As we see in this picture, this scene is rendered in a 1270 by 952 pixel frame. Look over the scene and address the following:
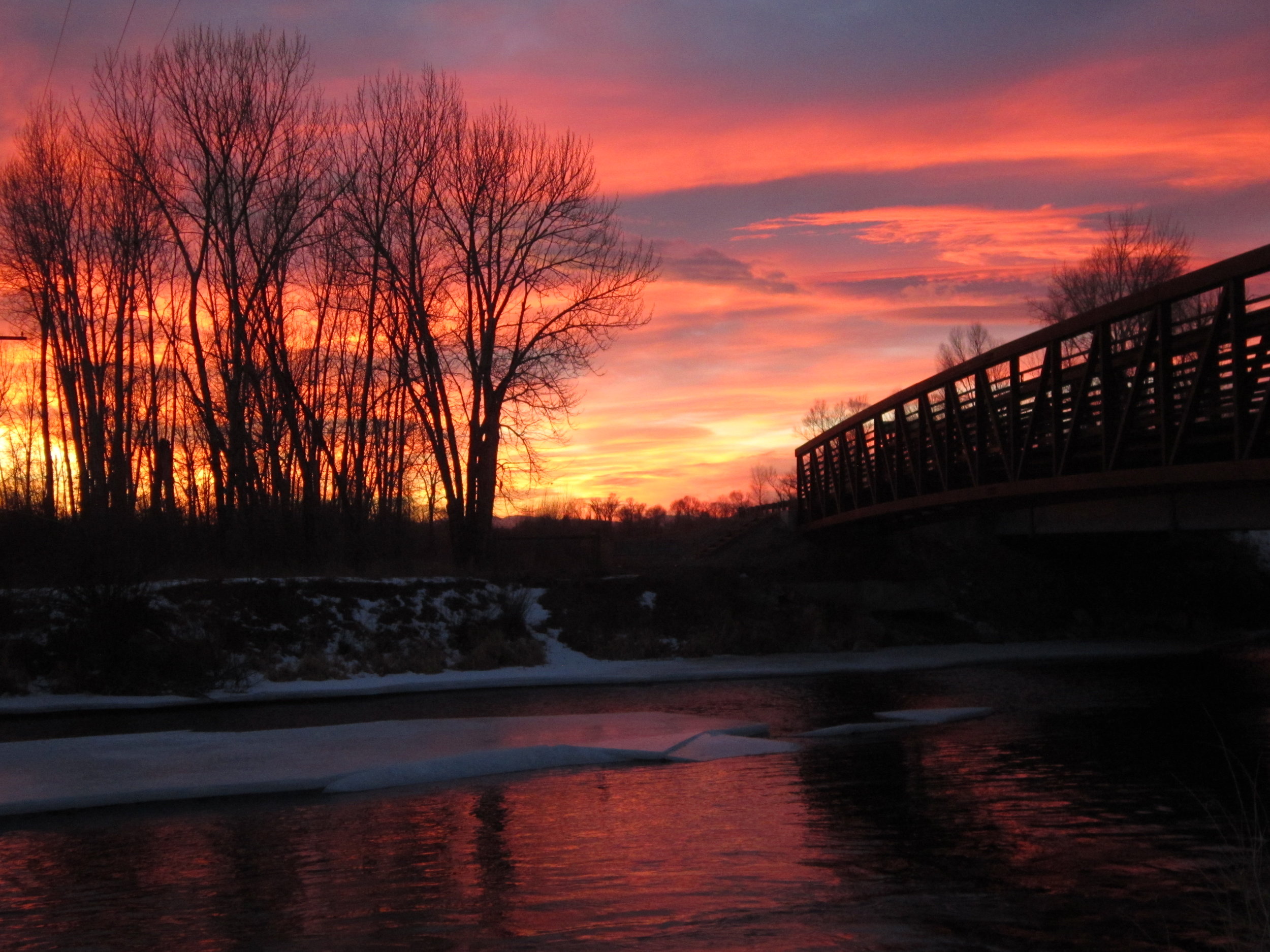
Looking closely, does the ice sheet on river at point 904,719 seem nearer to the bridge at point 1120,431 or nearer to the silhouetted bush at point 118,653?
the bridge at point 1120,431

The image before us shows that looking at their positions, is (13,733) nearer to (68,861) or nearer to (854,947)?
(68,861)

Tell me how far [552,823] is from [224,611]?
751 inches

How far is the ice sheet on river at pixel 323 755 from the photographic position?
521 inches

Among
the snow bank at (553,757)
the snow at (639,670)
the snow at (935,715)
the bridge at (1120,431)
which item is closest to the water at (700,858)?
the snow bank at (553,757)

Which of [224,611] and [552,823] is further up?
[224,611]

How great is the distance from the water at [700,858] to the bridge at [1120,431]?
4731 millimetres

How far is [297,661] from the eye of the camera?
27266mm

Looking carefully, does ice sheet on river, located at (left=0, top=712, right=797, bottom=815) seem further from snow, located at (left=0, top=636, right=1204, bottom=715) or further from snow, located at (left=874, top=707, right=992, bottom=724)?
snow, located at (left=0, top=636, right=1204, bottom=715)

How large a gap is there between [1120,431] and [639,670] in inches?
556

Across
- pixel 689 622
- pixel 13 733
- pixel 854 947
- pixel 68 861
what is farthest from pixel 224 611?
pixel 854 947

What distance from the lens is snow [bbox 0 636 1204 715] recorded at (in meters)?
23.2

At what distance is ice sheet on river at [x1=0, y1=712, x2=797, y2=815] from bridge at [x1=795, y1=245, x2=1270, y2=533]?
793cm

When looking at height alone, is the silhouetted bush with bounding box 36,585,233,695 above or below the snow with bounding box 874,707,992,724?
above

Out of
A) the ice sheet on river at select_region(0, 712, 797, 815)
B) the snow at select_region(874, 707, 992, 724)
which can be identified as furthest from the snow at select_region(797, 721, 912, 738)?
the ice sheet on river at select_region(0, 712, 797, 815)
